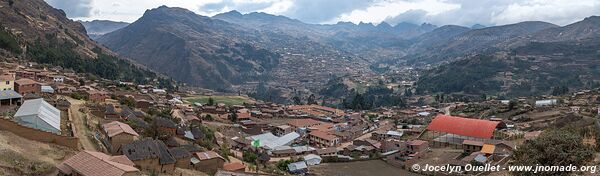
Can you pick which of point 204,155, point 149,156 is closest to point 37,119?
point 149,156

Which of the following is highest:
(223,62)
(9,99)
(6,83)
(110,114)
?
(223,62)

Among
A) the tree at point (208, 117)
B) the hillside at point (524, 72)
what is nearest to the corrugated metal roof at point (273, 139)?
the tree at point (208, 117)

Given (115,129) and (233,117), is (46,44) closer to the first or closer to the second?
(233,117)

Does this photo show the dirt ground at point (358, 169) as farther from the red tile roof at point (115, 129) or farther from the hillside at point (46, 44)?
the hillside at point (46, 44)

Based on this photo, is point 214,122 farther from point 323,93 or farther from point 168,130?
point 323,93

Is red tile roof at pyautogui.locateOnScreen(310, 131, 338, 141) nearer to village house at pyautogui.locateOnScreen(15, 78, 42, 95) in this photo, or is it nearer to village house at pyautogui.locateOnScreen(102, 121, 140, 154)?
village house at pyautogui.locateOnScreen(15, 78, 42, 95)

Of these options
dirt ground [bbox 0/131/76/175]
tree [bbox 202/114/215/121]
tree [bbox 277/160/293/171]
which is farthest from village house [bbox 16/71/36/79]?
dirt ground [bbox 0/131/76/175]

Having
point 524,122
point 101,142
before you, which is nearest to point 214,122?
point 101,142
